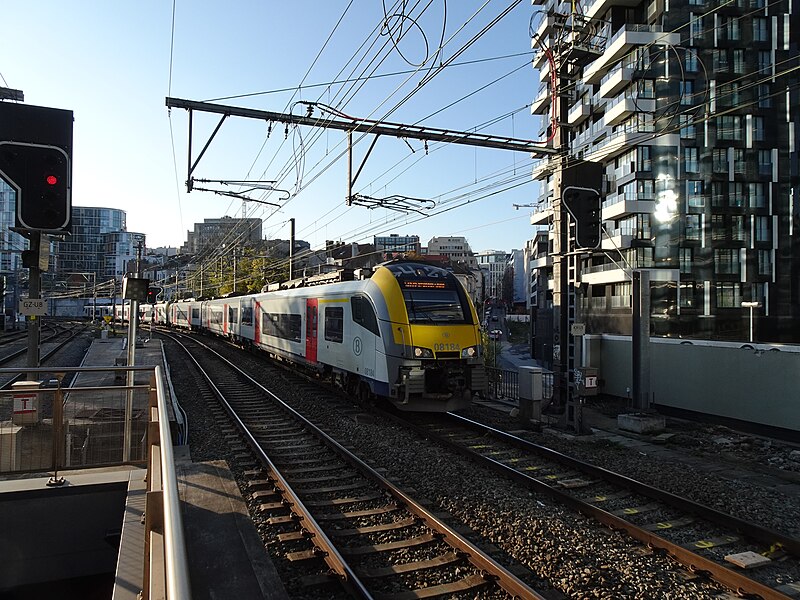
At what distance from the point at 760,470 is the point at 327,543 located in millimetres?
7208

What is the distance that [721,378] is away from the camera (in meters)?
12.5

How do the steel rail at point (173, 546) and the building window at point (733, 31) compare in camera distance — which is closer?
the steel rail at point (173, 546)

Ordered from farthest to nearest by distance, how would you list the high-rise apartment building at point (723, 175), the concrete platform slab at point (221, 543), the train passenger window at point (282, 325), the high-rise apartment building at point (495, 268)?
the high-rise apartment building at point (495, 268) → the high-rise apartment building at point (723, 175) → the train passenger window at point (282, 325) → the concrete platform slab at point (221, 543)

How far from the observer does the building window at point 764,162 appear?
93.8ft

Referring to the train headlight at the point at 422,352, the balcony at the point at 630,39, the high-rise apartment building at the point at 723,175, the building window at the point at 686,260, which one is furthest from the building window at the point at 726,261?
the train headlight at the point at 422,352

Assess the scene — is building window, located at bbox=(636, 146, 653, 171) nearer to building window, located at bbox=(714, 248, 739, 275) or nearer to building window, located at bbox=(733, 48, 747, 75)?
building window, located at bbox=(733, 48, 747, 75)

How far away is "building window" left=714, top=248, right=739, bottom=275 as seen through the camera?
28969 mm

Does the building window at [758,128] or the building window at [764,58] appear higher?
the building window at [764,58]

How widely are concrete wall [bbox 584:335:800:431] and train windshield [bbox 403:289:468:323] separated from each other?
17.1 feet

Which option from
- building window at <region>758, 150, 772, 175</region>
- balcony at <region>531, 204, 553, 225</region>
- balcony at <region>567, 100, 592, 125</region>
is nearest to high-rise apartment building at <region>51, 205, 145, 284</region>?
balcony at <region>531, 204, 553, 225</region>

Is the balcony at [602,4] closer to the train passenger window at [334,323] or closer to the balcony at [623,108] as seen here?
the balcony at [623,108]

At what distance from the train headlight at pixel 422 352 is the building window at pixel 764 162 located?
83.0 ft

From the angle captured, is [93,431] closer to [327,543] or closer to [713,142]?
[327,543]

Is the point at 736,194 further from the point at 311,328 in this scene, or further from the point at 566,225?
the point at 311,328
